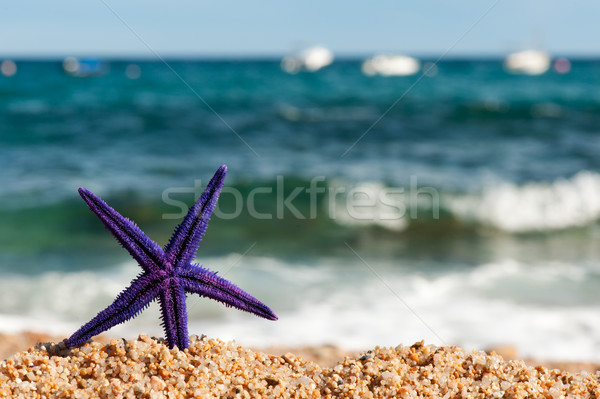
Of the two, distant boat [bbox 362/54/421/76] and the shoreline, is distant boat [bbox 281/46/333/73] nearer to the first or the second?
distant boat [bbox 362/54/421/76]

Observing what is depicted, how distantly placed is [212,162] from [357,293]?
9307mm

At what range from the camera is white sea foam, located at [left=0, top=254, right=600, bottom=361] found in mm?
6008

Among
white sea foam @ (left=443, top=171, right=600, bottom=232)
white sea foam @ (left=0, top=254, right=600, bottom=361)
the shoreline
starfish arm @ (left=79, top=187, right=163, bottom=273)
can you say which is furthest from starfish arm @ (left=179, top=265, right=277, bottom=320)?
white sea foam @ (left=443, top=171, right=600, bottom=232)

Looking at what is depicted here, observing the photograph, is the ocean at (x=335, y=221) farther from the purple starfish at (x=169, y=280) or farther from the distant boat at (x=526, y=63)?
the distant boat at (x=526, y=63)

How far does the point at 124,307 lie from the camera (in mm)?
3398

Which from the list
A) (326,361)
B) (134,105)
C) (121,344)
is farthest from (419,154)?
(134,105)

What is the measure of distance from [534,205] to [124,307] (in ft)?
35.1

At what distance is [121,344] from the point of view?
3535 mm

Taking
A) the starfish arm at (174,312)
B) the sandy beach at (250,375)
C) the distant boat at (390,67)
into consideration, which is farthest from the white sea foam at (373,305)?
the distant boat at (390,67)

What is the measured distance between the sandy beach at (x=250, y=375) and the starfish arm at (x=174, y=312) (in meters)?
0.08

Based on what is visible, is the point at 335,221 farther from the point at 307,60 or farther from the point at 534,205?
the point at 307,60

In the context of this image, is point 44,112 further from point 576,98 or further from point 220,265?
point 576,98

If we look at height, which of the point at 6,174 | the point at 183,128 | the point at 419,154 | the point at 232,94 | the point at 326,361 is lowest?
the point at 326,361

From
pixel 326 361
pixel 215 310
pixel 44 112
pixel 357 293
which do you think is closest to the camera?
pixel 326 361
